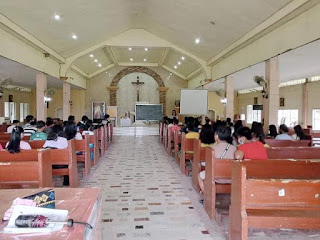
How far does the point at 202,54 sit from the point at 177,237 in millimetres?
10042

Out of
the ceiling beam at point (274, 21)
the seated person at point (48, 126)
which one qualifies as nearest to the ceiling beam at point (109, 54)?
the ceiling beam at point (274, 21)

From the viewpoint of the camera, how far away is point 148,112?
16203 mm

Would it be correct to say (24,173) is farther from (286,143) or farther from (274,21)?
(274,21)

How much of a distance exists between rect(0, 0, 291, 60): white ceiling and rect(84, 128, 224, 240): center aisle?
3910 mm

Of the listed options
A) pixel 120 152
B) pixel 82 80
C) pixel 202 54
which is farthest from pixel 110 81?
pixel 120 152

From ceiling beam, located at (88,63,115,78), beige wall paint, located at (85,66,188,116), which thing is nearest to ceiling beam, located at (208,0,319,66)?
beige wall paint, located at (85,66,188,116)

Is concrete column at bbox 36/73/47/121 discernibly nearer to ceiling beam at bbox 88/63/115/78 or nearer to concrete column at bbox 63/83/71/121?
concrete column at bbox 63/83/71/121

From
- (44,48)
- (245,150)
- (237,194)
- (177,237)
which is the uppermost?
(44,48)

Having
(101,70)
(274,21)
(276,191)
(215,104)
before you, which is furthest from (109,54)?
(276,191)

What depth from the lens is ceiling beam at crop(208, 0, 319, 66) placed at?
5355 millimetres

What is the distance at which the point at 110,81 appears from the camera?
19.5 metres

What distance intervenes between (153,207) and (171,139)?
4561 millimetres

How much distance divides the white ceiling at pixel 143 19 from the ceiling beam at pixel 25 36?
112 mm

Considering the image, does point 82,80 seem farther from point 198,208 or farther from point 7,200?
point 7,200
